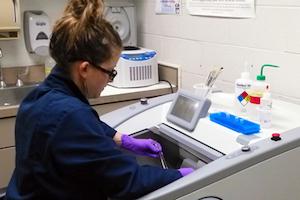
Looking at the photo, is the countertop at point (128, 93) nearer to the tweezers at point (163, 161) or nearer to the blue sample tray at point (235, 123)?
the tweezers at point (163, 161)

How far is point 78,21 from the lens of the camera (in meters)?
1.04

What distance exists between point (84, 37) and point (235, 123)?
1.99 ft

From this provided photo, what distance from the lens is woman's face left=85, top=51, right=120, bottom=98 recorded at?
1.07m

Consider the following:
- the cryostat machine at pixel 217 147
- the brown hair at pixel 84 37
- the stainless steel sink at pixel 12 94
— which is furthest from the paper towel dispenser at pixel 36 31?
the brown hair at pixel 84 37

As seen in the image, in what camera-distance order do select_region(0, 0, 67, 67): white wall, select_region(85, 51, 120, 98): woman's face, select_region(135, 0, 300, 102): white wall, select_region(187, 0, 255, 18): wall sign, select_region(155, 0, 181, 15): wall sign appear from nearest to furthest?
1. select_region(85, 51, 120, 98): woman's face
2. select_region(135, 0, 300, 102): white wall
3. select_region(187, 0, 255, 18): wall sign
4. select_region(155, 0, 181, 15): wall sign
5. select_region(0, 0, 67, 67): white wall


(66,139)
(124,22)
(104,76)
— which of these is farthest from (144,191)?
(124,22)

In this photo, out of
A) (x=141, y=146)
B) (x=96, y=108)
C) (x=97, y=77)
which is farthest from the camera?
(x=96, y=108)

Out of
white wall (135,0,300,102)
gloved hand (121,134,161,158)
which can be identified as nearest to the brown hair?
gloved hand (121,134,161,158)

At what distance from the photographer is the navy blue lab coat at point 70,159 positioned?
3.11 ft

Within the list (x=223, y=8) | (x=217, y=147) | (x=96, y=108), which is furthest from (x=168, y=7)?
(x=217, y=147)

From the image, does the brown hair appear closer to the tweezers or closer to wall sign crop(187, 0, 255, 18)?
the tweezers

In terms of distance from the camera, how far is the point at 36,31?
8.07 feet

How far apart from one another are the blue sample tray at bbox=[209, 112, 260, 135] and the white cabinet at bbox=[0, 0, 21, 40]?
4.78ft

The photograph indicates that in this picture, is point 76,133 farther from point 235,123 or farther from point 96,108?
point 96,108
